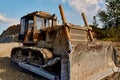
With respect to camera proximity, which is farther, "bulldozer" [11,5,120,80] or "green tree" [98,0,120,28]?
"green tree" [98,0,120,28]

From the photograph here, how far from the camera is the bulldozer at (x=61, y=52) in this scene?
20.4 feet

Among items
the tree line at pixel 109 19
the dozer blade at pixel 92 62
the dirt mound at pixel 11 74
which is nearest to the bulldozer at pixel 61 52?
the dozer blade at pixel 92 62

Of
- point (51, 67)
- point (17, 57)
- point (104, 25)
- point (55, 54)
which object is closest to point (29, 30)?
point (17, 57)

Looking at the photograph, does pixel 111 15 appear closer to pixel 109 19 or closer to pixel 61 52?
pixel 109 19

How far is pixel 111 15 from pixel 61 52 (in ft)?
69.2

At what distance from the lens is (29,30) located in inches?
398

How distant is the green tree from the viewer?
86.2 ft

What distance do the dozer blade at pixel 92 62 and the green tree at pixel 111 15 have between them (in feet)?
60.8

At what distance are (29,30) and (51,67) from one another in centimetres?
335

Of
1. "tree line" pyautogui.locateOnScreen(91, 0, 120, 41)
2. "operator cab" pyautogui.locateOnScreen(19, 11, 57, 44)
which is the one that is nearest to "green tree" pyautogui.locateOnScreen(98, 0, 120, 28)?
"tree line" pyautogui.locateOnScreen(91, 0, 120, 41)

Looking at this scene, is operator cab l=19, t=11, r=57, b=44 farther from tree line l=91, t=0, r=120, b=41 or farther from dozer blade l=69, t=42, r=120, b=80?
tree line l=91, t=0, r=120, b=41

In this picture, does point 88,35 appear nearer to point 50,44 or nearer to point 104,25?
point 50,44

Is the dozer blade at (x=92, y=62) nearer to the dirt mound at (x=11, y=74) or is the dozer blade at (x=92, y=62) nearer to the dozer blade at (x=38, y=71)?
the dozer blade at (x=38, y=71)

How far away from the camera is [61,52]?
7.23m
